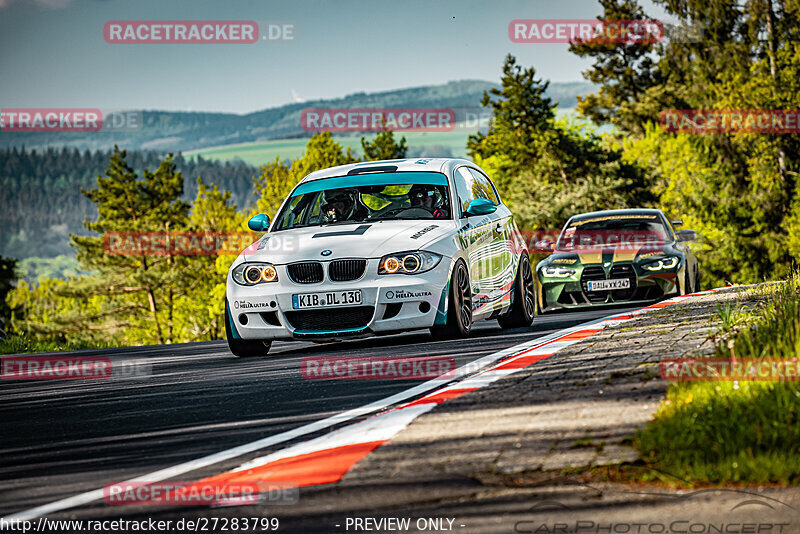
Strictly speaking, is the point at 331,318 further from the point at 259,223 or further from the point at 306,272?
the point at 259,223

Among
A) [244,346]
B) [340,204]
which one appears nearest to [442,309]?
[340,204]

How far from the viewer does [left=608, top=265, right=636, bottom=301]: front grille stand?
1594 centimetres

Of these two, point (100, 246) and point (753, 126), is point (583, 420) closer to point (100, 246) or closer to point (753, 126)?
point (753, 126)

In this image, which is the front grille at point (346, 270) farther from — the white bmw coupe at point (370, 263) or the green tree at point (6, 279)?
the green tree at point (6, 279)

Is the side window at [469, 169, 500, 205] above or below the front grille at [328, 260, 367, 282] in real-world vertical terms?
above

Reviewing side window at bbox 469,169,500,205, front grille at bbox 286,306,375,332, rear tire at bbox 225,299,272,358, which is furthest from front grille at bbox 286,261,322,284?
side window at bbox 469,169,500,205

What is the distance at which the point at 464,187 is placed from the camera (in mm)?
12305

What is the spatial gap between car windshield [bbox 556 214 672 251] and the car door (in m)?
4.95

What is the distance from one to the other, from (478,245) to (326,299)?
80.8 inches

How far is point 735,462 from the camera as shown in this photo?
4.25 metres

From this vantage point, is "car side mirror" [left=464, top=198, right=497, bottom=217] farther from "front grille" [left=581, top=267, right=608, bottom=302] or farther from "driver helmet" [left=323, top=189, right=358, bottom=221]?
"front grille" [left=581, top=267, right=608, bottom=302]

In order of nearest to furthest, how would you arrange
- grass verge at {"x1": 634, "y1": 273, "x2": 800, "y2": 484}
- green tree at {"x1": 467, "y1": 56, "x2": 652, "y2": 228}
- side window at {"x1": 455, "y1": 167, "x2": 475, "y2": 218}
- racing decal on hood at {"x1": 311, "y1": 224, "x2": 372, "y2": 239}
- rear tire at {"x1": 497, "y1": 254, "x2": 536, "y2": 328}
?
grass verge at {"x1": 634, "y1": 273, "x2": 800, "y2": 484}
racing decal on hood at {"x1": 311, "y1": 224, "x2": 372, "y2": 239}
side window at {"x1": 455, "y1": 167, "x2": 475, "y2": 218}
rear tire at {"x1": 497, "y1": 254, "x2": 536, "y2": 328}
green tree at {"x1": 467, "y1": 56, "x2": 652, "y2": 228}

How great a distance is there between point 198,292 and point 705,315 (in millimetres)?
72580

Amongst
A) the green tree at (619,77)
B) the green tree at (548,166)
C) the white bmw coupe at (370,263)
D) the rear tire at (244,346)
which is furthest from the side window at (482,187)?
the green tree at (619,77)
